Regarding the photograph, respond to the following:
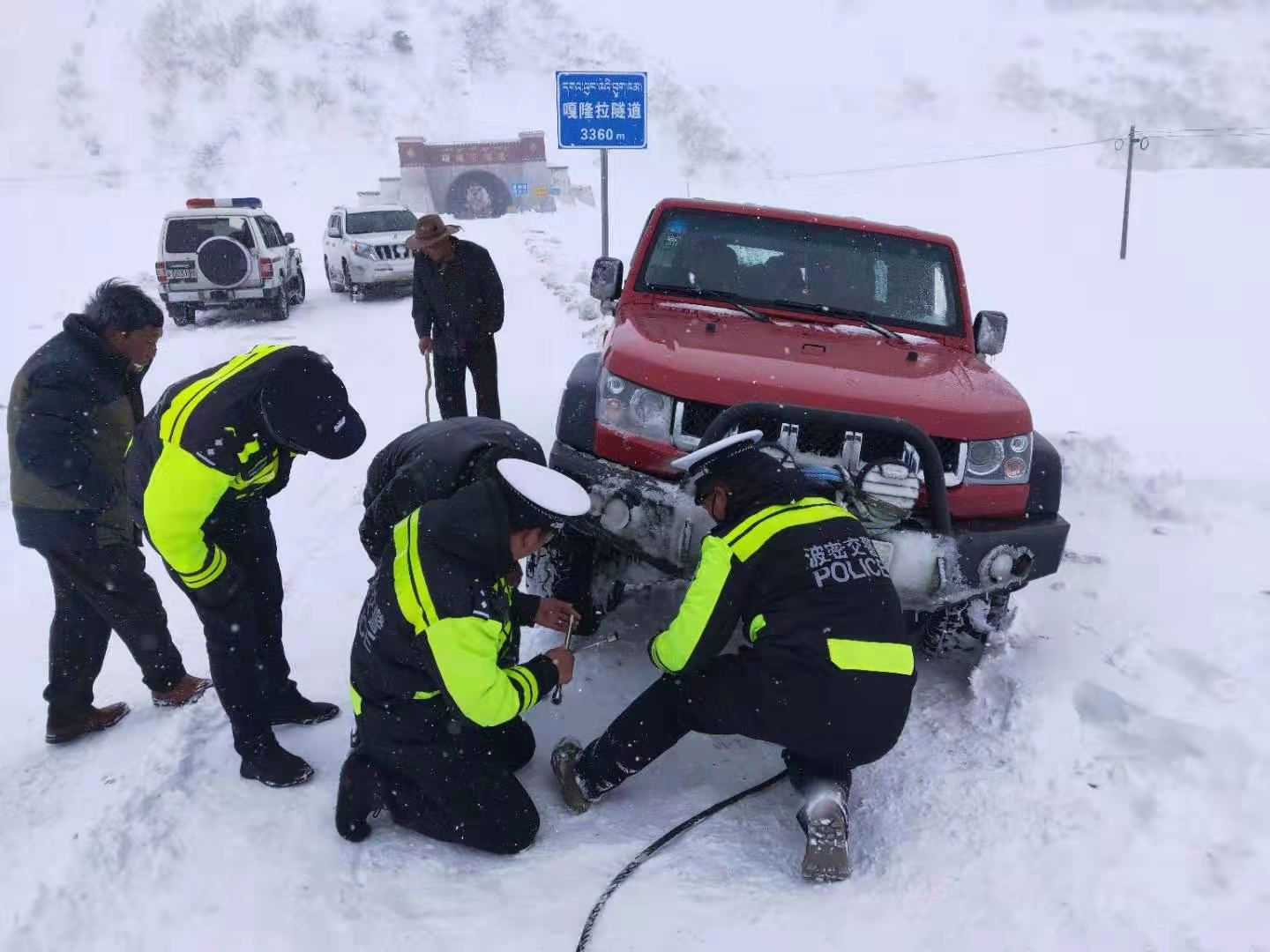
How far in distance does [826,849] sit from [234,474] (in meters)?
2.04

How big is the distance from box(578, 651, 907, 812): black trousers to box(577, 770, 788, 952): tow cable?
0.71 ft

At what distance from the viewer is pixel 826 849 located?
8.48 feet

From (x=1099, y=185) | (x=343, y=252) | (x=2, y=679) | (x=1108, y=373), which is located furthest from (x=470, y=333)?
(x=1099, y=185)

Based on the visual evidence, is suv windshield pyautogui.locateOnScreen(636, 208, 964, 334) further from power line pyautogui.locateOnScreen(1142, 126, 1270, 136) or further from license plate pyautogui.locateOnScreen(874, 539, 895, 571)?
power line pyautogui.locateOnScreen(1142, 126, 1270, 136)

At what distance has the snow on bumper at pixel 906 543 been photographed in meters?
3.10

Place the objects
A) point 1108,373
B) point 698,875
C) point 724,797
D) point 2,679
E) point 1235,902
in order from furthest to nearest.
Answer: point 1108,373, point 2,679, point 724,797, point 698,875, point 1235,902

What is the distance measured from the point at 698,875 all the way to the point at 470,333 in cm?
393

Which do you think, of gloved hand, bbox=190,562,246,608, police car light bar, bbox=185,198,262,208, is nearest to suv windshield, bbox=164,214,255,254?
police car light bar, bbox=185,198,262,208

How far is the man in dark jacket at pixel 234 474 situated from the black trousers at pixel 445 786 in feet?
1.52

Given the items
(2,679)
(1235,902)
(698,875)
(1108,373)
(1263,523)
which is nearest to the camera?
(1235,902)

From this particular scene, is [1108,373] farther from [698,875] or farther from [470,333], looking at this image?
[698,875]

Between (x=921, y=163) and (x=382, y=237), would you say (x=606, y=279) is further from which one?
(x=921, y=163)

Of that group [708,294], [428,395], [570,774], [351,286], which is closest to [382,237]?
[351,286]

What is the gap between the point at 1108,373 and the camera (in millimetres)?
8961
